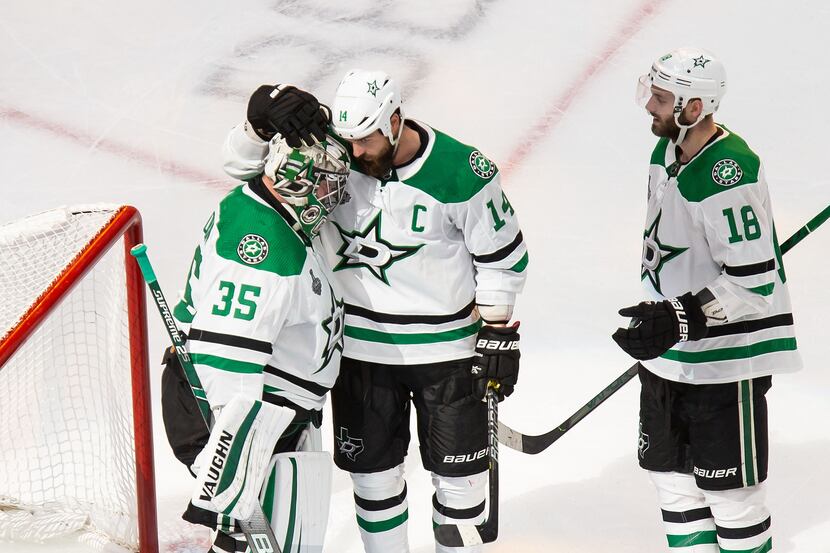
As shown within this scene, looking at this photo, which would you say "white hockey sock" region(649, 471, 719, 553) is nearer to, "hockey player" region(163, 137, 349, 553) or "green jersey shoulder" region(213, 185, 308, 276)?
"hockey player" region(163, 137, 349, 553)

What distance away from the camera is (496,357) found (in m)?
2.76

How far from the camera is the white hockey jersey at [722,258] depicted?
8.66 feet

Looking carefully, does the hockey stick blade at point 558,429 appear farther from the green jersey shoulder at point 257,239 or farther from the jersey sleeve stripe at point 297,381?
the green jersey shoulder at point 257,239

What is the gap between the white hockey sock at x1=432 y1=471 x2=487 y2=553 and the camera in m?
2.93

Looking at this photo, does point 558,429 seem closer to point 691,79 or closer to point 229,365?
point 691,79

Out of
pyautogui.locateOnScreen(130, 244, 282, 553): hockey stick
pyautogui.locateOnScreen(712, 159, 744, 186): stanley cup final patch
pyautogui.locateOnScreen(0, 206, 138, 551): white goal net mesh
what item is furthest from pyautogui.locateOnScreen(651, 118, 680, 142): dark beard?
pyautogui.locateOnScreen(0, 206, 138, 551): white goal net mesh

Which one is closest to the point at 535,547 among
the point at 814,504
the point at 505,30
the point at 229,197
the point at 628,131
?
the point at 814,504

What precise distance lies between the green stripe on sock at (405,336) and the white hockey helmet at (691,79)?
0.74 metres

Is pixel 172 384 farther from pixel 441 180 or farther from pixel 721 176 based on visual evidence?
pixel 721 176

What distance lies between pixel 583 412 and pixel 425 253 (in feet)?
2.47

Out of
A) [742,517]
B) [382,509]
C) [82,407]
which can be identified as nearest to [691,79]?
[742,517]

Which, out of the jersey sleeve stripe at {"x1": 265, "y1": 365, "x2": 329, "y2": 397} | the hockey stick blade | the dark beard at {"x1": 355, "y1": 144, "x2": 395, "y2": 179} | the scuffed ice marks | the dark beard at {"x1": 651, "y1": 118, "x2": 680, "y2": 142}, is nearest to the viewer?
the jersey sleeve stripe at {"x1": 265, "y1": 365, "x2": 329, "y2": 397}

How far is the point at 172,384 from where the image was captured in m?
2.64

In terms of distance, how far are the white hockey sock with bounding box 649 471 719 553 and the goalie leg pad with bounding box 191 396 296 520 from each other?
1.14 meters
